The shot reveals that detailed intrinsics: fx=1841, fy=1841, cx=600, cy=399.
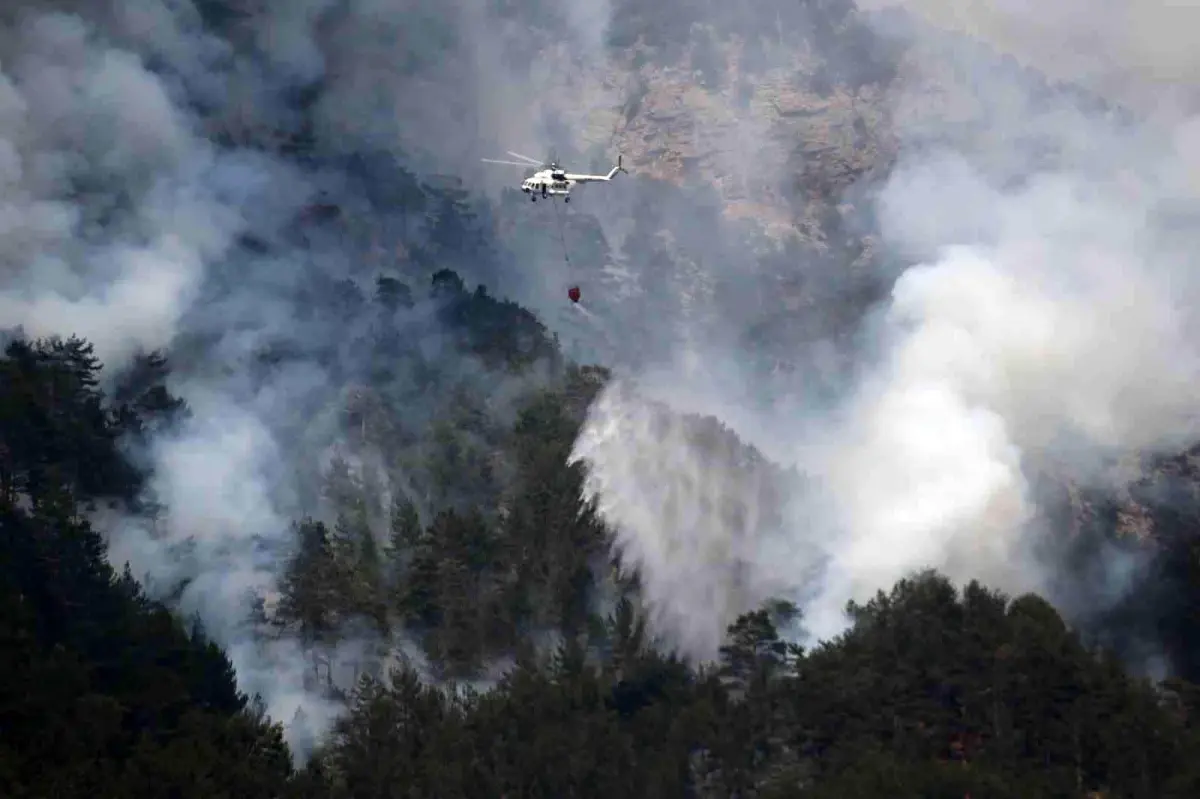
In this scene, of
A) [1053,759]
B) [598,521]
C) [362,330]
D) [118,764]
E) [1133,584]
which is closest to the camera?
[118,764]

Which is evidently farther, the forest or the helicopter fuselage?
the helicopter fuselage

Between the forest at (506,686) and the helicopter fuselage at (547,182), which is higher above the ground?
the helicopter fuselage at (547,182)

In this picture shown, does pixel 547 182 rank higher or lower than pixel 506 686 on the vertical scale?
higher

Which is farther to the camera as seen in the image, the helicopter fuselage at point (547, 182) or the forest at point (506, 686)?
the helicopter fuselage at point (547, 182)

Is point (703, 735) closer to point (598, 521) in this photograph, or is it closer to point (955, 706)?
point (955, 706)

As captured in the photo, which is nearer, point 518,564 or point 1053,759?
point 1053,759

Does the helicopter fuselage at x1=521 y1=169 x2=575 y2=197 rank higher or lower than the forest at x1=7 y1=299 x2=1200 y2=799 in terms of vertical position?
higher

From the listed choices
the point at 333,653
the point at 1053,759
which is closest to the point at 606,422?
the point at 333,653

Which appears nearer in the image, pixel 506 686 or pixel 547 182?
pixel 506 686

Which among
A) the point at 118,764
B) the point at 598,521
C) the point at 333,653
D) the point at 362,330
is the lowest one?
the point at 118,764

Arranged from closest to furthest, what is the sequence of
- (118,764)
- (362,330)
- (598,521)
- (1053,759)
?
(118,764), (1053,759), (598,521), (362,330)

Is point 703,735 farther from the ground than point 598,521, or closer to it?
closer to it
